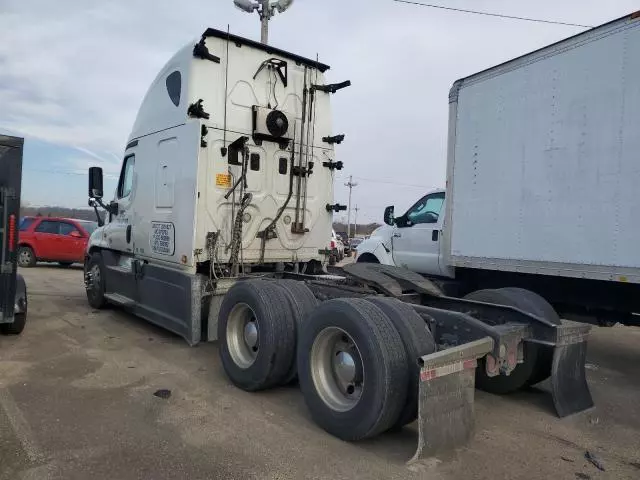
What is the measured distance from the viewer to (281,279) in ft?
18.3

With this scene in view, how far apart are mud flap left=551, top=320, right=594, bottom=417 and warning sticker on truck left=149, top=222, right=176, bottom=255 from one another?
14.5ft

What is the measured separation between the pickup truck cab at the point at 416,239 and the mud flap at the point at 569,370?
2.94 meters

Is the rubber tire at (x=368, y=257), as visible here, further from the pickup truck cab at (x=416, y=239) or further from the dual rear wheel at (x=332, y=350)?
the dual rear wheel at (x=332, y=350)

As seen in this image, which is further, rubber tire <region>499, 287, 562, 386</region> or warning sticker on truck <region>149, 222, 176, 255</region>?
warning sticker on truck <region>149, 222, 176, 255</region>

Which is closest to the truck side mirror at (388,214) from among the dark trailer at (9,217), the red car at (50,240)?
the dark trailer at (9,217)

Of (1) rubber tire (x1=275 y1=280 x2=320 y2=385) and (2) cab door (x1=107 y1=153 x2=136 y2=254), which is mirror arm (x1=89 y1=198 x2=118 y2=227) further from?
(1) rubber tire (x1=275 y1=280 x2=320 y2=385)

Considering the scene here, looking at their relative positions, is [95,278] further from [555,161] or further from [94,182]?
[555,161]

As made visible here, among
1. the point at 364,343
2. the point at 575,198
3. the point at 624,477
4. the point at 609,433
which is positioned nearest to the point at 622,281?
the point at 575,198

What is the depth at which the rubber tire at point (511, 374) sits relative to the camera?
15.5 feet

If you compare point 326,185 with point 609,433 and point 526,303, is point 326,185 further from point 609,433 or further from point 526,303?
point 609,433

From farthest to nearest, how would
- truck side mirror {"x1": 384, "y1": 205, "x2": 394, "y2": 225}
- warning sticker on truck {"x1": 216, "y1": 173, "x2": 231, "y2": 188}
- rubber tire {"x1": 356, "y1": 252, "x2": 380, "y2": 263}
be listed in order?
rubber tire {"x1": 356, "y1": 252, "x2": 380, "y2": 263}
truck side mirror {"x1": 384, "y1": 205, "x2": 394, "y2": 225}
warning sticker on truck {"x1": 216, "y1": 173, "x2": 231, "y2": 188}

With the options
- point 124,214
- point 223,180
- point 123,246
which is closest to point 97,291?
point 123,246

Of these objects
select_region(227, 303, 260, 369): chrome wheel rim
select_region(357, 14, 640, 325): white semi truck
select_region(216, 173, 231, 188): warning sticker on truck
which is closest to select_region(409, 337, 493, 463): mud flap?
select_region(227, 303, 260, 369): chrome wheel rim

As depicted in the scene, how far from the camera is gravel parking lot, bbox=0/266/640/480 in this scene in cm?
335
